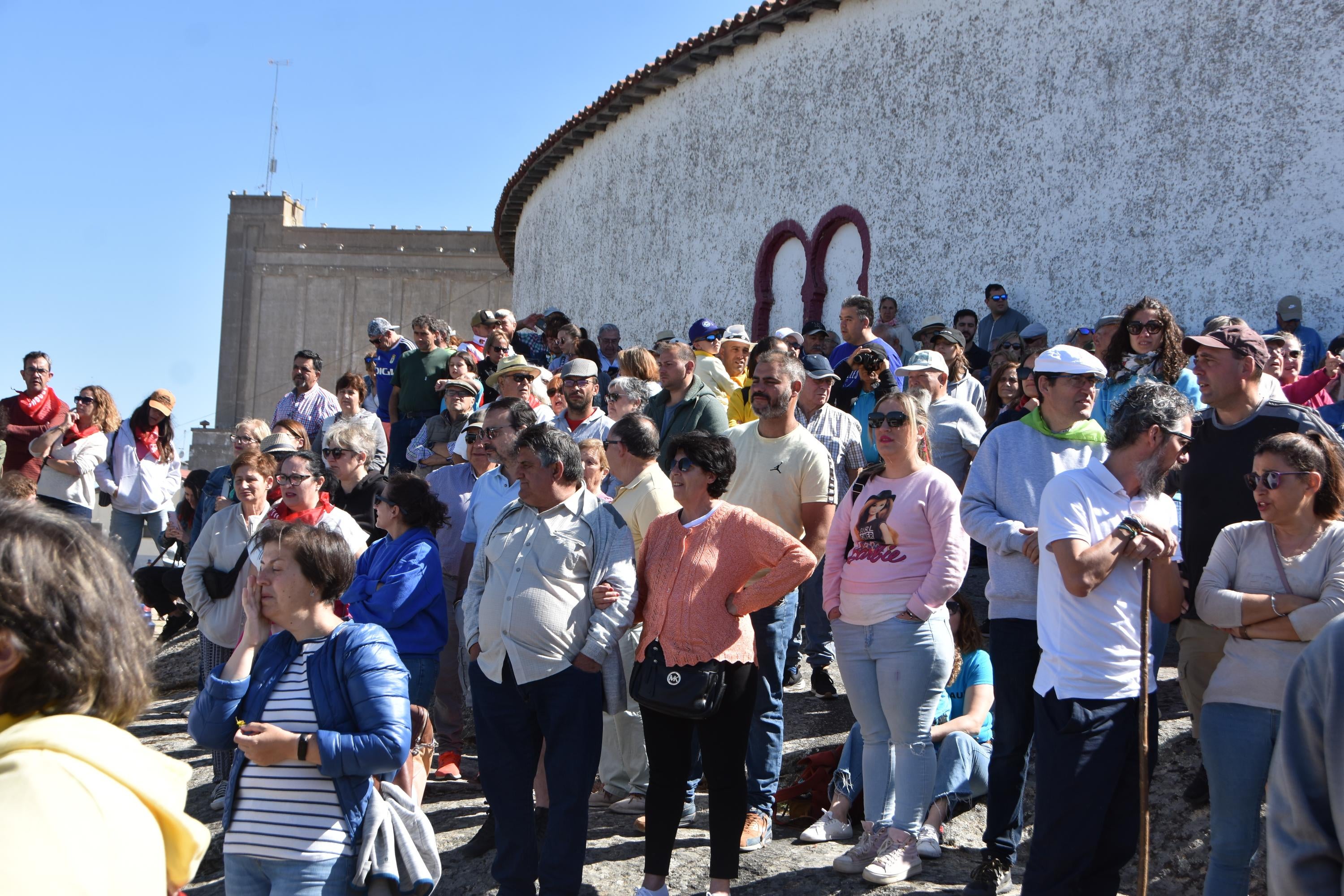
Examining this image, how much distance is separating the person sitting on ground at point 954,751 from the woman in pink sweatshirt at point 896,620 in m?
0.34

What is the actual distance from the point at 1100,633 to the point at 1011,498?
937mm

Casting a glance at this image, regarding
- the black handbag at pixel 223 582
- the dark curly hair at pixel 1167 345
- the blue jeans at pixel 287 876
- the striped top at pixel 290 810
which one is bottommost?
the blue jeans at pixel 287 876

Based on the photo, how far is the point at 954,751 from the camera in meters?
5.57

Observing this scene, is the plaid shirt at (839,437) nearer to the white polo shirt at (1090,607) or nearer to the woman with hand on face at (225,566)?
the white polo shirt at (1090,607)

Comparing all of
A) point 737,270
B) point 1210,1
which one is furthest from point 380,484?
point 737,270

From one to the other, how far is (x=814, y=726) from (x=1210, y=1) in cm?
775

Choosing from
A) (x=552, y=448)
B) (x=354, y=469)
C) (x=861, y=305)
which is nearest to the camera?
(x=552, y=448)

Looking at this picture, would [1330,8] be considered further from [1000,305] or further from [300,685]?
[300,685]

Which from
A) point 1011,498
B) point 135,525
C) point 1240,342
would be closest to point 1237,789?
point 1011,498

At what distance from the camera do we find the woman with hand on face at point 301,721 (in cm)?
366

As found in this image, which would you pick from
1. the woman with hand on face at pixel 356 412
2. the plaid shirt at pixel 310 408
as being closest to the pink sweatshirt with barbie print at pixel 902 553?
the woman with hand on face at pixel 356 412

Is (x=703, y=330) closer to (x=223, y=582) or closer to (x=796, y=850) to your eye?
(x=223, y=582)

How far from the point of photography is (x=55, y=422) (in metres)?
10.6

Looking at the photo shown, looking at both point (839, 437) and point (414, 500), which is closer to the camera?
point (414, 500)
